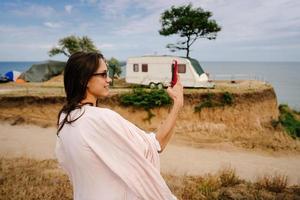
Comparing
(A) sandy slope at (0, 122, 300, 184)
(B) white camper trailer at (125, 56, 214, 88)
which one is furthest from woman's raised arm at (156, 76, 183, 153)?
(B) white camper trailer at (125, 56, 214, 88)

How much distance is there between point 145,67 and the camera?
71.9ft

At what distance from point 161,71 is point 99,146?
19606 millimetres

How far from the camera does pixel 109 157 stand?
5.59 feet

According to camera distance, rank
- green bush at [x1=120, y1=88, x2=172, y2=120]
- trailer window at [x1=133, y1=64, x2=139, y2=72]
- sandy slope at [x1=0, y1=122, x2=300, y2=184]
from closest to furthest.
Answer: sandy slope at [x1=0, y1=122, x2=300, y2=184], green bush at [x1=120, y1=88, x2=172, y2=120], trailer window at [x1=133, y1=64, x2=139, y2=72]

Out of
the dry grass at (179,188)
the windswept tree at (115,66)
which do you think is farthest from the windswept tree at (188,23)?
the dry grass at (179,188)

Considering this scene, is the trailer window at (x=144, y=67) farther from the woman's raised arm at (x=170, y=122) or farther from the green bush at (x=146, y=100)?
the woman's raised arm at (x=170, y=122)

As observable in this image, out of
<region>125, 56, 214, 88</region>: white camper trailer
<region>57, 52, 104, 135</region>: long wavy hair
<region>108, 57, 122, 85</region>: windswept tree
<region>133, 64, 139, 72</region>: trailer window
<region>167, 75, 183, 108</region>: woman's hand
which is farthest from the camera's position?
<region>108, 57, 122, 85</region>: windswept tree

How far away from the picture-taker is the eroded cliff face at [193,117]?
1728cm

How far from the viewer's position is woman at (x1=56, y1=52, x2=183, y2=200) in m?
1.67

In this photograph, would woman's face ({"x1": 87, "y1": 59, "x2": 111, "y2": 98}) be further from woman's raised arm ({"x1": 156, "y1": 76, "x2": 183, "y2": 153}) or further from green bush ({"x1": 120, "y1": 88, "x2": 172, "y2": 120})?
green bush ({"x1": 120, "y1": 88, "x2": 172, "y2": 120})

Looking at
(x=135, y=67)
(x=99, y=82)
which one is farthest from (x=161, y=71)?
(x=99, y=82)

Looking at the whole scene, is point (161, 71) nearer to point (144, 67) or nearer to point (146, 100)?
point (144, 67)

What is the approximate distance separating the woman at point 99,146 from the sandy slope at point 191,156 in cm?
1072

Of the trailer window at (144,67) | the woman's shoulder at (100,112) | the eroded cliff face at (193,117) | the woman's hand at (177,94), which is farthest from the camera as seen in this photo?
the trailer window at (144,67)
